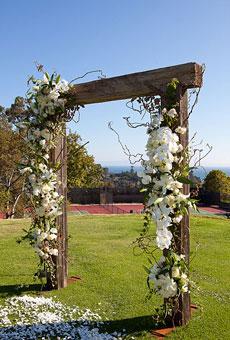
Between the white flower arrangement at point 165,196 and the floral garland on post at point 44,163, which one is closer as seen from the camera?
the white flower arrangement at point 165,196

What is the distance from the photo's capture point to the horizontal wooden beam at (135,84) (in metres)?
4.48

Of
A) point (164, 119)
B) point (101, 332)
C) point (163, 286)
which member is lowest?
point (101, 332)

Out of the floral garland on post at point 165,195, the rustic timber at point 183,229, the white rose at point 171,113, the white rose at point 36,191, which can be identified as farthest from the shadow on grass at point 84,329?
the white rose at point 171,113

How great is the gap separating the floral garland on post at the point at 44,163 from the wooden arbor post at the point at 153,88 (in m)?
0.33

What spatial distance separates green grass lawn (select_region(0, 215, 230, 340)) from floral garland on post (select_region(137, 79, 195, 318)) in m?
0.52

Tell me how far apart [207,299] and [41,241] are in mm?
2508

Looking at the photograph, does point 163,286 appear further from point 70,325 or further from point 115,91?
point 115,91

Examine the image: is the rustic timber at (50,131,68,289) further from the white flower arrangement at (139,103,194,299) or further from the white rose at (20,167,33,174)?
the white flower arrangement at (139,103,194,299)

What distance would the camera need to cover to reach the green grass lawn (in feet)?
15.8

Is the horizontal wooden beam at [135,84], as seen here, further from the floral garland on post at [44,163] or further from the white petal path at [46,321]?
the white petal path at [46,321]

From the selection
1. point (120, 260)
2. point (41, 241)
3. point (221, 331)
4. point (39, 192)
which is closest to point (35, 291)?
point (41, 241)

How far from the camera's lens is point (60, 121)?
5.81 meters

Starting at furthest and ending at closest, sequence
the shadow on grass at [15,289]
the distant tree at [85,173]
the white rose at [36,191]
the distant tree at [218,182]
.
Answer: the distant tree at [218,182]
the distant tree at [85,173]
the shadow on grass at [15,289]
the white rose at [36,191]

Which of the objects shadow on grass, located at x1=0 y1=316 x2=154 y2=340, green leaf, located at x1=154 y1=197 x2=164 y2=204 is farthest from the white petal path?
green leaf, located at x1=154 y1=197 x2=164 y2=204
